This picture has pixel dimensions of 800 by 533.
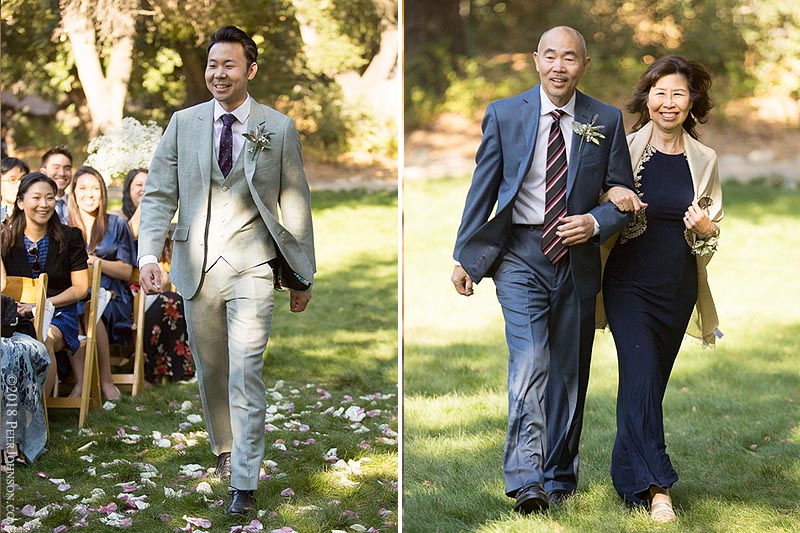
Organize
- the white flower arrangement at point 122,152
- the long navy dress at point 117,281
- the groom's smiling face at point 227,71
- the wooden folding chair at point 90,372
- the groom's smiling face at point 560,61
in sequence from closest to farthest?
the groom's smiling face at point 560,61, the groom's smiling face at point 227,71, the wooden folding chair at point 90,372, the long navy dress at point 117,281, the white flower arrangement at point 122,152

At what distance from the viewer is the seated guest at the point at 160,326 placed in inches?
299

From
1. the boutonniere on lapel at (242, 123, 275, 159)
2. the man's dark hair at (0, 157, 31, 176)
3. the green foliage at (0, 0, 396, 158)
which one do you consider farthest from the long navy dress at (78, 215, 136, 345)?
the boutonniere on lapel at (242, 123, 275, 159)

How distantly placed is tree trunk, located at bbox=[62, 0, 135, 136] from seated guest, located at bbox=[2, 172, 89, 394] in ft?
8.76

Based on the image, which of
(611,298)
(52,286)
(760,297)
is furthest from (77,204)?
(760,297)

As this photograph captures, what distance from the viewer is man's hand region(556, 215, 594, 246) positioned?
463 cm

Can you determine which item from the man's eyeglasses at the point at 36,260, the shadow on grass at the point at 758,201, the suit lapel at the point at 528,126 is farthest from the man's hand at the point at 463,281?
the shadow on grass at the point at 758,201

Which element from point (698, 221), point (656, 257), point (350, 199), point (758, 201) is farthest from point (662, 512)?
point (758, 201)

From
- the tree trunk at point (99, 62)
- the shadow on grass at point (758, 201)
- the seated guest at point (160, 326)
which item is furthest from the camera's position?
the shadow on grass at point (758, 201)

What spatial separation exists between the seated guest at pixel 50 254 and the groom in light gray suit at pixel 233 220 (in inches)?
66.4

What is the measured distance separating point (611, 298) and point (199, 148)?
6.23 ft

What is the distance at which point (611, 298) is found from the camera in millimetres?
5043

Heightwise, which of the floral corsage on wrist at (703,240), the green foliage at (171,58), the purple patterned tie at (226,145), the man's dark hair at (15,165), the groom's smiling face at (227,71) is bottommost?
the floral corsage on wrist at (703,240)

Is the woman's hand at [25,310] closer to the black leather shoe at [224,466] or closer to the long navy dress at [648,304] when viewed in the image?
the black leather shoe at [224,466]

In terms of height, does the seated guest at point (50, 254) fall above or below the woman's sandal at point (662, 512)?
above
